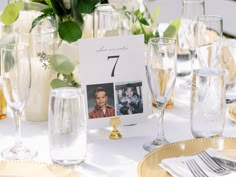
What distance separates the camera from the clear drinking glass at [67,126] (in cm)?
122

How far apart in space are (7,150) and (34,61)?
0.28 meters

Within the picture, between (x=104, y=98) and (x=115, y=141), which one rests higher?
(x=104, y=98)

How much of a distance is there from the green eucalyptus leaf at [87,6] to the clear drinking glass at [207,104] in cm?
34

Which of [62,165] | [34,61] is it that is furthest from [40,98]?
[62,165]

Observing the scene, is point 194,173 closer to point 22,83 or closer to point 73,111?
point 73,111

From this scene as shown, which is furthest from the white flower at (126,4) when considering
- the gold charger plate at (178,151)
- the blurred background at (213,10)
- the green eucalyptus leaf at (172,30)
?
the blurred background at (213,10)

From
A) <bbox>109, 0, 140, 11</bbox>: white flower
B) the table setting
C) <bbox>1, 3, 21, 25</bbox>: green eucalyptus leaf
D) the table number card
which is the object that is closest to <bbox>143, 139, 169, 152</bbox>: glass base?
the table setting

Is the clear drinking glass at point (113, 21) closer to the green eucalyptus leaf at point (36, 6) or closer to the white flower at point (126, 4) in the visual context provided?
the white flower at point (126, 4)

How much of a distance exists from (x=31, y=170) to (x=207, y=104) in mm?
460

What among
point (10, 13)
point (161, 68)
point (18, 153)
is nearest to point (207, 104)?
point (161, 68)

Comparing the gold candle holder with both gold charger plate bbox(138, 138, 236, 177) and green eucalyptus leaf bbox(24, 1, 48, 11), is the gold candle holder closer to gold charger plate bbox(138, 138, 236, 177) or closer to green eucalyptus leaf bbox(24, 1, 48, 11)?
gold charger plate bbox(138, 138, 236, 177)

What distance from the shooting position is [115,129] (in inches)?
57.6

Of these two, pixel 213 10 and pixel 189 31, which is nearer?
pixel 189 31

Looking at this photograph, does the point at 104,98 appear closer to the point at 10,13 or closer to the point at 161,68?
the point at 161,68
